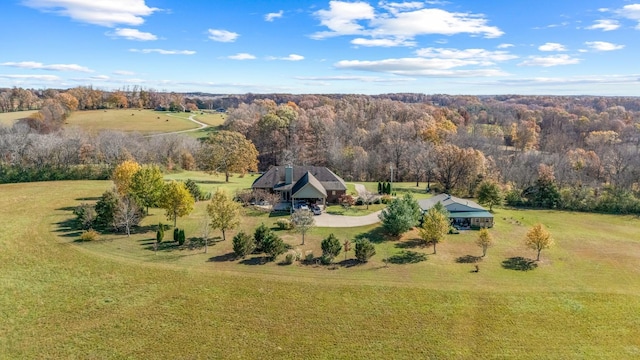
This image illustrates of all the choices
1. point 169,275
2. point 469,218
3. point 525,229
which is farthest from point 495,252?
point 169,275

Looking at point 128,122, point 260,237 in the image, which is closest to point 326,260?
point 260,237

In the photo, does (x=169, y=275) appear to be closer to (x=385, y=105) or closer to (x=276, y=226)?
(x=276, y=226)

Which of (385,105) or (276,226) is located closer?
(276,226)

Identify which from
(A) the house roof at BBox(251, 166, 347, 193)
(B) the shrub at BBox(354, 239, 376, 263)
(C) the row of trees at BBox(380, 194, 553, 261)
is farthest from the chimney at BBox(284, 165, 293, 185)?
(B) the shrub at BBox(354, 239, 376, 263)

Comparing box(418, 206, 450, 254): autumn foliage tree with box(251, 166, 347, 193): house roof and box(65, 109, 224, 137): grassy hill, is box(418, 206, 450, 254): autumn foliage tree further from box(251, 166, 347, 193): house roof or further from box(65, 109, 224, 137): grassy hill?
box(65, 109, 224, 137): grassy hill

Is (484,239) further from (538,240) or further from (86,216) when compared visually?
(86,216)

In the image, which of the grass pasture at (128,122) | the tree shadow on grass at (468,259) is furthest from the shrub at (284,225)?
the grass pasture at (128,122)

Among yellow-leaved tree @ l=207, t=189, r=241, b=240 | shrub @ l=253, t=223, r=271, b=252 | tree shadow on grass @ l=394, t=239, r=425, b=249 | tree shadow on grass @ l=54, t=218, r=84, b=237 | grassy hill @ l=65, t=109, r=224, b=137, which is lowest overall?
tree shadow on grass @ l=394, t=239, r=425, b=249
